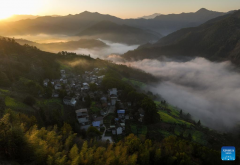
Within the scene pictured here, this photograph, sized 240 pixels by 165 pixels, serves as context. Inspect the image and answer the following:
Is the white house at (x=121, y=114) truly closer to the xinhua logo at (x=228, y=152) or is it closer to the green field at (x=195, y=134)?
the green field at (x=195, y=134)

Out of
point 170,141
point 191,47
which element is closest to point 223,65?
point 191,47

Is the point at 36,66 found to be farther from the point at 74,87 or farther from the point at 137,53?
the point at 137,53

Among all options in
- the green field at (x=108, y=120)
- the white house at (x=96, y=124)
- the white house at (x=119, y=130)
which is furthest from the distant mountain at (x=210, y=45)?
the white house at (x=119, y=130)

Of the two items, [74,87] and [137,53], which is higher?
[137,53]

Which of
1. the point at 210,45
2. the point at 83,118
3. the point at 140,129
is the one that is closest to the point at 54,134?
the point at 83,118

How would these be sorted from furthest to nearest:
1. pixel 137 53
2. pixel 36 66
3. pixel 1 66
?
pixel 137 53
pixel 36 66
pixel 1 66
